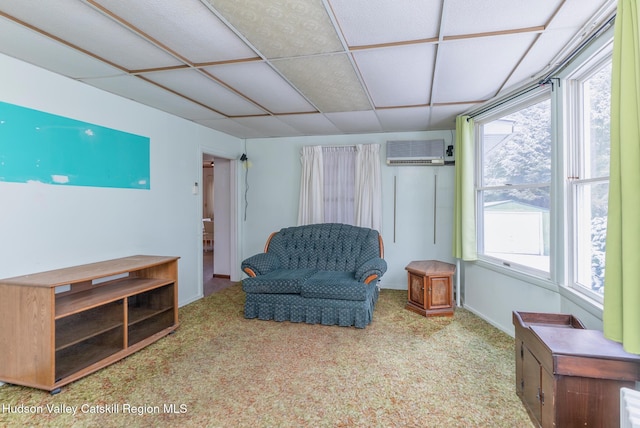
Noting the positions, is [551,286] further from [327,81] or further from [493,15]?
[327,81]

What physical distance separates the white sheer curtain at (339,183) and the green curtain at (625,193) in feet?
11.3

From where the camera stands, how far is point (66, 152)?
262 cm

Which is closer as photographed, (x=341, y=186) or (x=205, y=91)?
(x=205, y=91)

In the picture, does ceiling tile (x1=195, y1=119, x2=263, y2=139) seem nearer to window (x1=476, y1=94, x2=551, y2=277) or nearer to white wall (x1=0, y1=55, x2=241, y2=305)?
white wall (x1=0, y1=55, x2=241, y2=305)

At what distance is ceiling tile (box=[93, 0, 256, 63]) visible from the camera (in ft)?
5.51

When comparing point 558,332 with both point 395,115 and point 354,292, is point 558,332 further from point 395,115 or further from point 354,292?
point 395,115

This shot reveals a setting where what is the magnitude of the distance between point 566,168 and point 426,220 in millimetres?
2315

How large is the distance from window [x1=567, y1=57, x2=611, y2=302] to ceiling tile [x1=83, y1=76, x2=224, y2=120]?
344cm

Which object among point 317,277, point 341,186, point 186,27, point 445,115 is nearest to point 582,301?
point 317,277

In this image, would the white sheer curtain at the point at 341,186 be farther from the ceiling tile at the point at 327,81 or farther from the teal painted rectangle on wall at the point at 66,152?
the teal painted rectangle on wall at the point at 66,152

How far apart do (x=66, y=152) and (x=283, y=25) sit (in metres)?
2.15

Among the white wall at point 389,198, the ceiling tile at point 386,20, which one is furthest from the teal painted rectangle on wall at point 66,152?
the ceiling tile at point 386,20

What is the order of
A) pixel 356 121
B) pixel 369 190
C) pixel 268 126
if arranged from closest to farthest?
pixel 356 121, pixel 268 126, pixel 369 190

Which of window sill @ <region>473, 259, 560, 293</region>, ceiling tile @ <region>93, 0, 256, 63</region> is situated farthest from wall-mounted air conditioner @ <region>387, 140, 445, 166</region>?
ceiling tile @ <region>93, 0, 256, 63</region>
